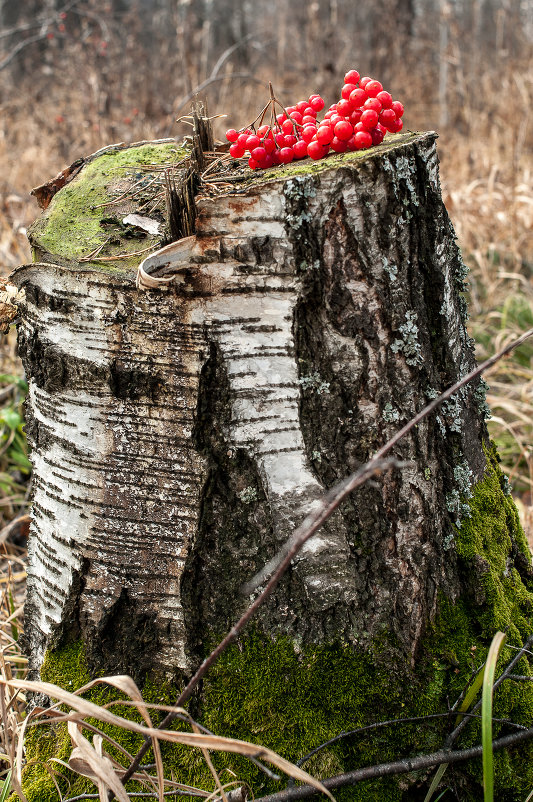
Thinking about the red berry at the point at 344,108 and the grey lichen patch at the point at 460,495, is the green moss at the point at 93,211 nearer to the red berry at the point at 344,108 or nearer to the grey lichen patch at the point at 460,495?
the red berry at the point at 344,108

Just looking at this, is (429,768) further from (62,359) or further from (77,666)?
(62,359)

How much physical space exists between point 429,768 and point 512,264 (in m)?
4.38

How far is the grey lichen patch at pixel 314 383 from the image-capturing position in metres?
1.39

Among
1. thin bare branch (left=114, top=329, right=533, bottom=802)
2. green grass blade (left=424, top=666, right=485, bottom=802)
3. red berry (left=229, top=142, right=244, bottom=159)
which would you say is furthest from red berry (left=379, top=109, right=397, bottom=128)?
green grass blade (left=424, top=666, right=485, bottom=802)

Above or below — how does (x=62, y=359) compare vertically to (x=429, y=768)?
above

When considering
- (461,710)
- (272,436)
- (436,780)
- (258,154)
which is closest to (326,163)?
(258,154)

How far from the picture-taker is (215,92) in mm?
8109

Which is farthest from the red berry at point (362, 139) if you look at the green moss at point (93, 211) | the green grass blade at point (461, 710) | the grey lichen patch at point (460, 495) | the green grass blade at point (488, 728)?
the green grass blade at point (461, 710)

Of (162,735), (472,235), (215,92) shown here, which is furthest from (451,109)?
(162,735)

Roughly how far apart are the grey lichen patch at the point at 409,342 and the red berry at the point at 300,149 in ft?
1.59

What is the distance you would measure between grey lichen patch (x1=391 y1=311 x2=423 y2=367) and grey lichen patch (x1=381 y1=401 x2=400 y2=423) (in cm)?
11

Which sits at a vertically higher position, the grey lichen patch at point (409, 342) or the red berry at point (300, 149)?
the red berry at point (300, 149)

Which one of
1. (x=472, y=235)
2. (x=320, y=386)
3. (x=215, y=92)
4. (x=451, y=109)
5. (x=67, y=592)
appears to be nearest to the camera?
(x=320, y=386)

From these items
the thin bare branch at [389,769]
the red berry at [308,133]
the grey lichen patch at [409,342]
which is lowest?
the thin bare branch at [389,769]
